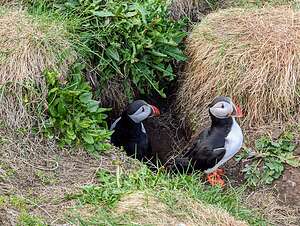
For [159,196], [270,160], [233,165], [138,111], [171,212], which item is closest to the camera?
[171,212]

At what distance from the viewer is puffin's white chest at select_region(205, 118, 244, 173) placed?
5.62 m

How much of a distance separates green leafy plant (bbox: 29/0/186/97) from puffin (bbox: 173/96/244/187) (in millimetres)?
758

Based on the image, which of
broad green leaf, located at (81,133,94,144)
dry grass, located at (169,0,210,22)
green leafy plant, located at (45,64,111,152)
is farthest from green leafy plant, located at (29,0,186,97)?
broad green leaf, located at (81,133,94,144)

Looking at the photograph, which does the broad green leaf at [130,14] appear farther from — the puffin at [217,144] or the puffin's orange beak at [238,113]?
the puffin's orange beak at [238,113]

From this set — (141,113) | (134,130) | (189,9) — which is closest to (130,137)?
(134,130)

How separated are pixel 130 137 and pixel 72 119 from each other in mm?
1052

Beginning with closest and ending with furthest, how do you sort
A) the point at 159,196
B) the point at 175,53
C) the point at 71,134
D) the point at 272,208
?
the point at 159,196
the point at 71,134
the point at 272,208
the point at 175,53

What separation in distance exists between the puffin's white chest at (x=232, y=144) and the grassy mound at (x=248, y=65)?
489mm

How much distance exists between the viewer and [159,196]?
448 cm

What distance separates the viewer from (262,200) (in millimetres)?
5504

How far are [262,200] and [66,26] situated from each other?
2119 mm

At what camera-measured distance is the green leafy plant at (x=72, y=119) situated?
208 inches

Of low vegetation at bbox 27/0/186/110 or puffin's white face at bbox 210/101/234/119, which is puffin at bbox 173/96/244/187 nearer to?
puffin's white face at bbox 210/101/234/119

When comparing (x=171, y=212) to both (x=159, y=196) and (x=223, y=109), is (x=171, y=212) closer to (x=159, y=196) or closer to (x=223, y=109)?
(x=159, y=196)
